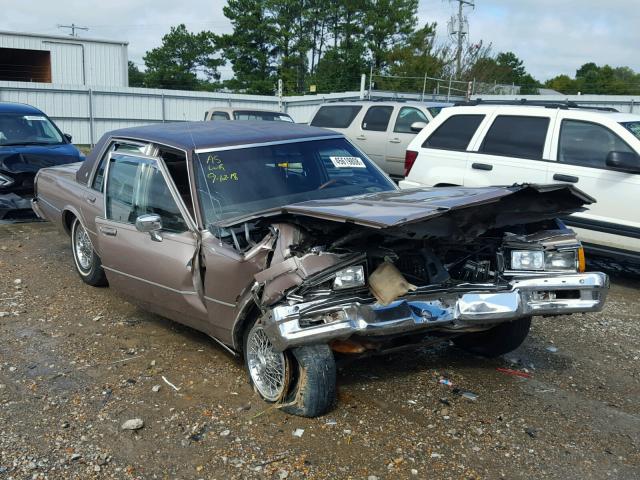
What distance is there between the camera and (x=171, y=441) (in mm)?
3672

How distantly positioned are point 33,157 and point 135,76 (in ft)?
248

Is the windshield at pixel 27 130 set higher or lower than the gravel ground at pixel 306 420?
higher

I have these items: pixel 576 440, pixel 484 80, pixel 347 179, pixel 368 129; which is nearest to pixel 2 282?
pixel 347 179

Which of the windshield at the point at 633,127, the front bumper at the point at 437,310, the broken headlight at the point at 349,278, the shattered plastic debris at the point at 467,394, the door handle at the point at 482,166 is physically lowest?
the shattered plastic debris at the point at 467,394

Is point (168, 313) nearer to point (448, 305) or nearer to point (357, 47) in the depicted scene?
point (448, 305)

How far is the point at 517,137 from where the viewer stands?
7.64 m

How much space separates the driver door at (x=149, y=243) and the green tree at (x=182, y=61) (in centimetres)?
5943

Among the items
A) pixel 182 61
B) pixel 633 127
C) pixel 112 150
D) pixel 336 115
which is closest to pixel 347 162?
pixel 112 150

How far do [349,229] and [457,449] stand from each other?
140 centimetres

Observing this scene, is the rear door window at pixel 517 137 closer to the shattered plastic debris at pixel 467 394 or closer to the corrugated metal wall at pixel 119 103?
the shattered plastic debris at pixel 467 394

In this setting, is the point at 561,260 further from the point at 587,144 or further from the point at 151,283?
the point at 587,144

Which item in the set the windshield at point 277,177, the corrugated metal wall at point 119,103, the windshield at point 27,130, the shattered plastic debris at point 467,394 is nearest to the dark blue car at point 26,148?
the windshield at point 27,130

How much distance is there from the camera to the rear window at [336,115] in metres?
13.7

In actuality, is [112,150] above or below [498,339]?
above
